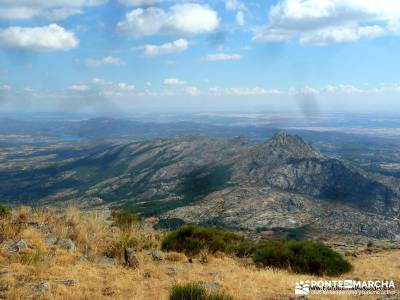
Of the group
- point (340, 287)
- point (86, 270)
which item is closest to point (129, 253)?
point (86, 270)

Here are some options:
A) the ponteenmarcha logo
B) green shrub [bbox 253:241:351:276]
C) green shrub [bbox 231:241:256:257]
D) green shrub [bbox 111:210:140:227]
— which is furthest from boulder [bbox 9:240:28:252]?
green shrub [bbox 231:241:256:257]

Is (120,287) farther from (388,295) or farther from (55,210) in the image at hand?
(55,210)

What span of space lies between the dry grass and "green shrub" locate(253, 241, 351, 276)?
0.91 metres

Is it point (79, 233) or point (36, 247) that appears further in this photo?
point (79, 233)

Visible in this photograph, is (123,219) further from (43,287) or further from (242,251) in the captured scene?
(43,287)

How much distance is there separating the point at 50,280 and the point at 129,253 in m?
4.68

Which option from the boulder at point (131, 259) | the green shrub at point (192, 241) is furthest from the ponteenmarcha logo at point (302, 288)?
the green shrub at point (192, 241)

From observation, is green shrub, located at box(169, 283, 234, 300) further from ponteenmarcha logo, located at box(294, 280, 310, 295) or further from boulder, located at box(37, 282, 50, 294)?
boulder, located at box(37, 282, 50, 294)

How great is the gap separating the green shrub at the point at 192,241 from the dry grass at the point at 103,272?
4.10 feet

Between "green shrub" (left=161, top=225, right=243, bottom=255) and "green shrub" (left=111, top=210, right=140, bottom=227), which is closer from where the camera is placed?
"green shrub" (left=161, top=225, right=243, bottom=255)

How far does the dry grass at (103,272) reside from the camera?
13.7 metres

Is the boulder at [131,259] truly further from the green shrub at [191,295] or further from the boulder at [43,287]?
the green shrub at [191,295]

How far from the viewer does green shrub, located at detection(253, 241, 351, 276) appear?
836 inches

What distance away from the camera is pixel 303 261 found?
856 inches
